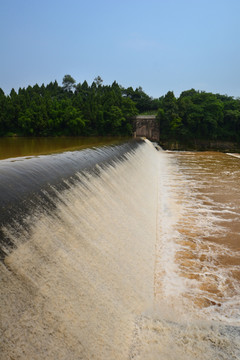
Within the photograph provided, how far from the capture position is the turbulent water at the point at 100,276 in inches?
83.5

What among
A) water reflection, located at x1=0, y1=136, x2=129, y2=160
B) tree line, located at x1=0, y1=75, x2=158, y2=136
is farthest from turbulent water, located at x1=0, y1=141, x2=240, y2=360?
tree line, located at x1=0, y1=75, x2=158, y2=136

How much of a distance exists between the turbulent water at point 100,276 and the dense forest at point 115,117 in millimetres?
29966

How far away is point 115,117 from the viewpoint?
125ft

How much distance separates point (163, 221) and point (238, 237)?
1.61 meters

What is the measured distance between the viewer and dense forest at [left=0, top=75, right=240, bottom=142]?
33.1 m

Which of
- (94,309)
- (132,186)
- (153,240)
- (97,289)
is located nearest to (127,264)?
(97,289)

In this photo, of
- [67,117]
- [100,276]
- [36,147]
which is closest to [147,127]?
[67,117]

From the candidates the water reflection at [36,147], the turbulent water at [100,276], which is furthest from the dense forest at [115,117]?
the turbulent water at [100,276]

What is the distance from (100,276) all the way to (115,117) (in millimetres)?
36581

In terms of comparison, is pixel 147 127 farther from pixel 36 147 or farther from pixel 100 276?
pixel 100 276

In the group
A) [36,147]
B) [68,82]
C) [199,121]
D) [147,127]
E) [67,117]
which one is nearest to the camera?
[36,147]

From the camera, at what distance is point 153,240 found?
4926 millimetres

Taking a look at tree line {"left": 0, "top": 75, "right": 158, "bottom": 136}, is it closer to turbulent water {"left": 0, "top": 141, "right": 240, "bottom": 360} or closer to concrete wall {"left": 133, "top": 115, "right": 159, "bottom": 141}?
concrete wall {"left": 133, "top": 115, "right": 159, "bottom": 141}

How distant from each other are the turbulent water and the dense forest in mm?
29966
